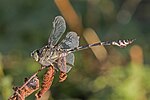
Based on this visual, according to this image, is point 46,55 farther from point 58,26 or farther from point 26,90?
point 58,26

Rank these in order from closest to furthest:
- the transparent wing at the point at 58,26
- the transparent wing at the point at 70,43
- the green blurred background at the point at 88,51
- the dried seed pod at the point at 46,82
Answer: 1. the dried seed pod at the point at 46,82
2. the transparent wing at the point at 70,43
3. the transparent wing at the point at 58,26
4. the green blurred background at the point at 88,51

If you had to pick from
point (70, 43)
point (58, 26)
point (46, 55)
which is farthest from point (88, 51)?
point (46, 55)

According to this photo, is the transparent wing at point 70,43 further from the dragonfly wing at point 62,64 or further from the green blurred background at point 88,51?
the green blurred background at point 88,51

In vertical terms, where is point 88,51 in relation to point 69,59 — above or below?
below

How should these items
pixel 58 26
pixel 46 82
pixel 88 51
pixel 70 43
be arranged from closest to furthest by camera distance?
pixel 46 82 → pixel 70 43 → pixel 58 26 → pixel 88 51

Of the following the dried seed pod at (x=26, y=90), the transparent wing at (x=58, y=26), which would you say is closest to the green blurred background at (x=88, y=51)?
the transparent wing at (x=58, y=26)

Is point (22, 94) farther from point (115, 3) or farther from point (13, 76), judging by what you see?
point (115, 3)

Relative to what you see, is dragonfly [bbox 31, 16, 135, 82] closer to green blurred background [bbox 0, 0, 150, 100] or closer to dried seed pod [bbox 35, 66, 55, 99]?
dried seed pod [bbox 35, 66, 55, 99]

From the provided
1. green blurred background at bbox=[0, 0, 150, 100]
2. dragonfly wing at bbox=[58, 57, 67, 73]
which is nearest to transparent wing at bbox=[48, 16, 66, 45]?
dragonfly wing at bbox=[58, 57, 67, 73]
